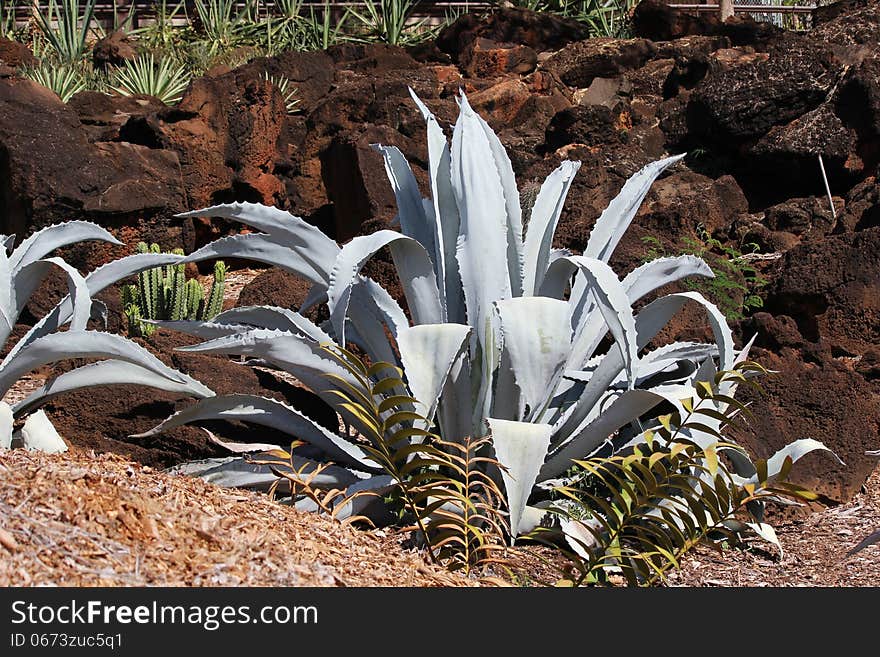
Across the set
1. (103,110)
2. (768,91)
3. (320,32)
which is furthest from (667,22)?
(103,110)

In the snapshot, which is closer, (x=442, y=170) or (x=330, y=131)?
(x=442, y=170)

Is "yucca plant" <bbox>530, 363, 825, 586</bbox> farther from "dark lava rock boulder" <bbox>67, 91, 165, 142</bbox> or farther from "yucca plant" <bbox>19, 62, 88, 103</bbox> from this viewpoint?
"yucca plant" <bbox>19, 62, 88, 103</bbox>

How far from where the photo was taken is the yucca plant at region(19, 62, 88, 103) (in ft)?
36.6

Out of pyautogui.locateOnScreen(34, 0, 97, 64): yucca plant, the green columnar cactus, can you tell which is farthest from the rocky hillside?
pyautogui.locateOnScreen(34, 0, 97, 64): yucca plant

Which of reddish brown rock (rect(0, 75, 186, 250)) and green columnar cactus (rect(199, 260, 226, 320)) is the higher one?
reddish brown rock (rect(0, 75, 186, 250))

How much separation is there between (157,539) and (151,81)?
9909 millimetres

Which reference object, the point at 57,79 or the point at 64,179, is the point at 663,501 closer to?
the point at 64,179

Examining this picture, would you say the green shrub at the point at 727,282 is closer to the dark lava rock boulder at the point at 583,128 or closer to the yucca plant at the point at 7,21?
the dark lava rock boulder at the point at 583,128

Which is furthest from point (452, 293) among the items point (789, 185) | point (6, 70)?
point (6, 70)

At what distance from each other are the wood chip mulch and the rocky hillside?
1.33 metres

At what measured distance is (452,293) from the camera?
4.00 metres

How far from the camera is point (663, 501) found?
12.3ft

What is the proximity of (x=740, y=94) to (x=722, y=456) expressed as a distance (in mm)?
4596

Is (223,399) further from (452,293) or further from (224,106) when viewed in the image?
(224,106)
